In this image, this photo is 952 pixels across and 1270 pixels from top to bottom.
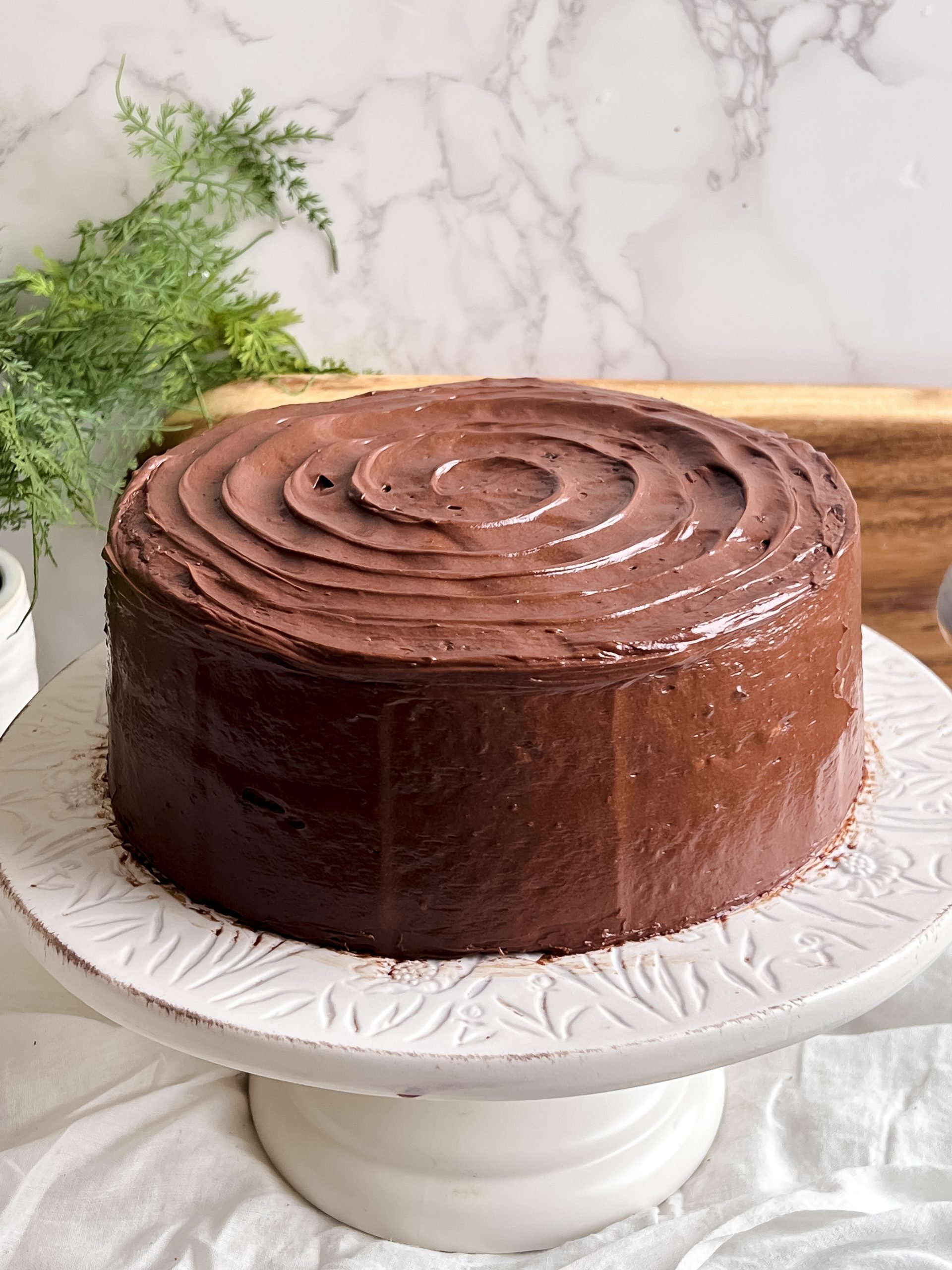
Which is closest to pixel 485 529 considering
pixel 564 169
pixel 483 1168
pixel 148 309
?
pixel 483 1168

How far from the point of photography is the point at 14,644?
150 centimetres

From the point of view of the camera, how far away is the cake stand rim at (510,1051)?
2.82 ft

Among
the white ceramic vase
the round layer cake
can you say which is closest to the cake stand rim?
the round layer cake

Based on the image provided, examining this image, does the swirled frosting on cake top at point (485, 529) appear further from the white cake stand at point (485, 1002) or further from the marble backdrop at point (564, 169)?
the marble backdrop at point (564, 169)

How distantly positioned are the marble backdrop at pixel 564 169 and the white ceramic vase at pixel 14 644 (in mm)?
199

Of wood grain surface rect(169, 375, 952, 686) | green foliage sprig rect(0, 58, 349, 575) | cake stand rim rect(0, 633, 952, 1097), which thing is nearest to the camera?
cake stand rim rect(0, 633, 952, 1097)

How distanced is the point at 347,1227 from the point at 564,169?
122 cm

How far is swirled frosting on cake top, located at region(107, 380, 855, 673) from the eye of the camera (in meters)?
0.90

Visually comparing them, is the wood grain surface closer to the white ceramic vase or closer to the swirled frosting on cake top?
the white ceramic vase

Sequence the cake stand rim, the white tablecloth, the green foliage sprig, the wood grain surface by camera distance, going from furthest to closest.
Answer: the wood grain surface → the green foliage sprig → the white tablecloth → the cake stand rim

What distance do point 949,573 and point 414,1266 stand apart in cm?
92

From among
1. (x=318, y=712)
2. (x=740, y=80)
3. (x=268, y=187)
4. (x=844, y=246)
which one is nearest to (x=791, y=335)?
(x=844, y=246)

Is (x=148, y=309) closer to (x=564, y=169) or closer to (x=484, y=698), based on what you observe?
(x=564, y=169)

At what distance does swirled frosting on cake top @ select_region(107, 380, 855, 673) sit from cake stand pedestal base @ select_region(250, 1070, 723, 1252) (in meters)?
0.47
